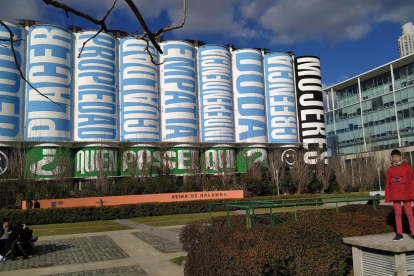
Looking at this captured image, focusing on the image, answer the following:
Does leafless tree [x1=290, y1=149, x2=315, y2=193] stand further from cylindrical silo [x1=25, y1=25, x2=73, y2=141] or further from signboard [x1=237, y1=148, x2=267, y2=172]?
cylindrical silo [x1=25, y1=25, x2=73, y2=141]

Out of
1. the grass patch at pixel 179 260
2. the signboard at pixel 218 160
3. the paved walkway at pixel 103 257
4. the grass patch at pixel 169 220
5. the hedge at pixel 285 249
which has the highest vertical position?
the signboard at pixel 218 160

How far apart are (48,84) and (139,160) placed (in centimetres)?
1506

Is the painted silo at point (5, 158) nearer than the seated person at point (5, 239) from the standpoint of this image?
No

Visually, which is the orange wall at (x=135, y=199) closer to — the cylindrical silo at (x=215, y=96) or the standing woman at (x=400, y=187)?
the cylindrical silo at (x=215, y=96)

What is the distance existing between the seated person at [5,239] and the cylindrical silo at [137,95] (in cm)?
3490

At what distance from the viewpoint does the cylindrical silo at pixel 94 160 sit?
145 ft

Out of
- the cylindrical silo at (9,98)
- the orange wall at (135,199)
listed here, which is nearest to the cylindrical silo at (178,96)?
the orange wall at (135,199)

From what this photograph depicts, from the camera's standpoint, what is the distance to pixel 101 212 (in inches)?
1128

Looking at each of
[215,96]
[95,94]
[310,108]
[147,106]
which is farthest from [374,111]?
[95,94]

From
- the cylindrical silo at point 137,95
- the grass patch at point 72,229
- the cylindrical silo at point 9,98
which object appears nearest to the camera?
the grass patch at point 72,229

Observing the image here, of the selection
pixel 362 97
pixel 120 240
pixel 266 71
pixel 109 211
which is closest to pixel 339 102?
pixel 362 97

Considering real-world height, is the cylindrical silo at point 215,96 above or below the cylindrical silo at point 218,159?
above

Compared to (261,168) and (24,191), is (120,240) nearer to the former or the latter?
(24,191)

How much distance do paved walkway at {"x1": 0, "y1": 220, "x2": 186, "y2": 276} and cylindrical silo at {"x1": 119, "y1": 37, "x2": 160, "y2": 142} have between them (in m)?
31.0
